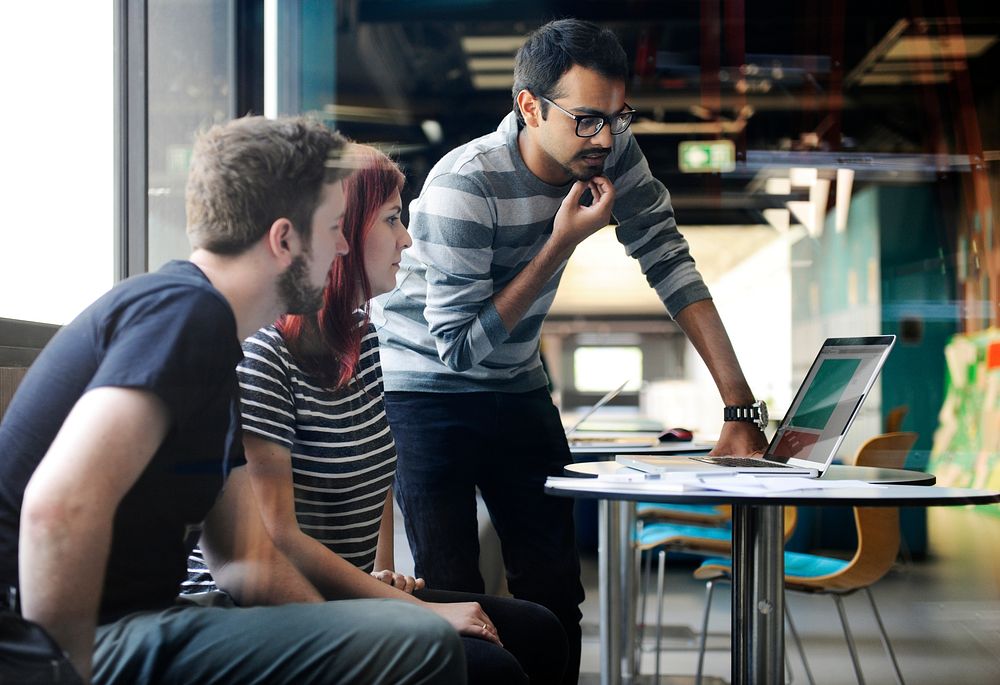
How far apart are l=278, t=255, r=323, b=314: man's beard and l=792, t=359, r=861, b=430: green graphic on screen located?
87 cm

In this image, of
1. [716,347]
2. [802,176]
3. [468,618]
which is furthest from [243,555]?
[802,176]

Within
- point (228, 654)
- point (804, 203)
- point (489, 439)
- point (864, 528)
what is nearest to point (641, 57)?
point (804, 203)

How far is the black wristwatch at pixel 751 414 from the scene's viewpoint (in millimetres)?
1933

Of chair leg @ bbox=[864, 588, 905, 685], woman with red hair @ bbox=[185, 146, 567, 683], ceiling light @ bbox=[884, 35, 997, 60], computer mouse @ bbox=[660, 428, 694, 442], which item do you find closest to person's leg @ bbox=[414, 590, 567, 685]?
woman with red hair @ bbox=[185, 146, 567, 683]

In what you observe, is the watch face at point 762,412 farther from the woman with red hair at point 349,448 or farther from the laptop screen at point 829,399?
the woman with red hair at point 349,448

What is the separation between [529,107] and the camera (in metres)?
1.85

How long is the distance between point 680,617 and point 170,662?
1930mm

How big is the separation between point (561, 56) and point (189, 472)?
1.16 metres

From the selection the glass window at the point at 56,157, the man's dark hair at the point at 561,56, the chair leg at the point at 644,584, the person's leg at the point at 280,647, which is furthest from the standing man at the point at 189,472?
the chair leg at the point at 644,584

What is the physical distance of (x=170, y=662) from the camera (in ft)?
3.42

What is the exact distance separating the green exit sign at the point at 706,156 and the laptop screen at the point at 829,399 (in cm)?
70

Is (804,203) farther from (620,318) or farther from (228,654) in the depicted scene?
(228,654)

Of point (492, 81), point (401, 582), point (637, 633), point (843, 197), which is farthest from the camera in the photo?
point (843, 197)

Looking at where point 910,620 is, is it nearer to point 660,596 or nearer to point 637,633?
point 660,596
